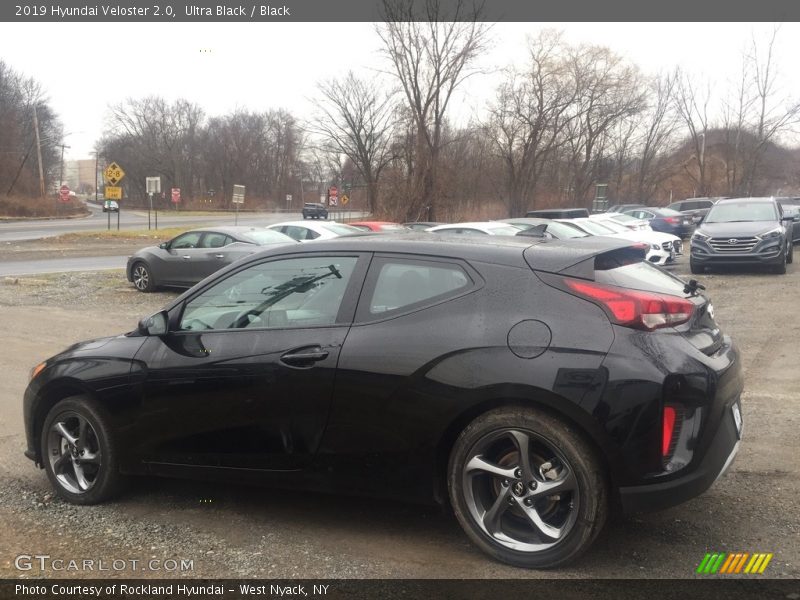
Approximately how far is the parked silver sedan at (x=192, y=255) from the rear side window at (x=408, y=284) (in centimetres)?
1175

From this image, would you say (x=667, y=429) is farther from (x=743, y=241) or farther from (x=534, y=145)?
(x=534, y=145)

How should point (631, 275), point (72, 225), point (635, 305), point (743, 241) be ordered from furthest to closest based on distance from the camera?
point (72, 225)
point (743, 241)
point (631, 275)
point (635, 305)

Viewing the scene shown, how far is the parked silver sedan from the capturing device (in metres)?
15.4

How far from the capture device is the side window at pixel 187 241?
52.5 feet

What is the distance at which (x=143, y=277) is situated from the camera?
16.3 m

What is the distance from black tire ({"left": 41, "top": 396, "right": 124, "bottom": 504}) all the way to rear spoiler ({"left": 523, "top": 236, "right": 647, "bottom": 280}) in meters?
2.70

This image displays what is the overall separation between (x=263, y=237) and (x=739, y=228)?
11.0 m

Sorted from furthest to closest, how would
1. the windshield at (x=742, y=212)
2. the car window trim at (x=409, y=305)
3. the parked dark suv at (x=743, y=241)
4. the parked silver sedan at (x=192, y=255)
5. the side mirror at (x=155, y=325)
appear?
the windshield at (x=742, y=212) → the parked dark suv at (x=743, y=241) → the parked silver sedan at (x=192, y=255) → the side mirror at (x=155, y=325) → the car window trim at (x=409, y=305)

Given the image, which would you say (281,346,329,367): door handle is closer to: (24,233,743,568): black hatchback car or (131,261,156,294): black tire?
(24,233,743,568): black hatchback car

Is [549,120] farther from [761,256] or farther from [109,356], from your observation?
[109,356]

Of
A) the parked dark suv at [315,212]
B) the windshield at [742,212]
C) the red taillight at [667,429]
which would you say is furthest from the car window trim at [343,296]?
the parked dark suv at [315,212]

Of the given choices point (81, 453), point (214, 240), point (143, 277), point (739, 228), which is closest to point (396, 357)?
point (81, 453)

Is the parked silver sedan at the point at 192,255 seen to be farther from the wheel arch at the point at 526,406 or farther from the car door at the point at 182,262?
the wheel arch at the point at 526,406

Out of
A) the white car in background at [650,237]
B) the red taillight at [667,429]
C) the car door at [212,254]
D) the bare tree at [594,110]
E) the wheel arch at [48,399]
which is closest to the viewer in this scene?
the red taillight at [667,429]
